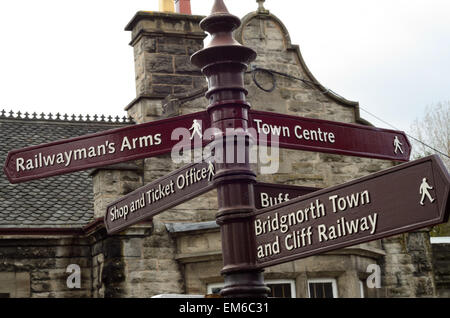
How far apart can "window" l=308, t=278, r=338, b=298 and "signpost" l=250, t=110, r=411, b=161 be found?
6.27 meters

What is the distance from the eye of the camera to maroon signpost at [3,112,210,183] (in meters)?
4.34

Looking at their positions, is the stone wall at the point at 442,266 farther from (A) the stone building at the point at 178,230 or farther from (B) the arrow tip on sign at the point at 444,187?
(B) the arrow tip on sign at the point at 444,187

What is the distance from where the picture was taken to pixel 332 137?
14.5 ft

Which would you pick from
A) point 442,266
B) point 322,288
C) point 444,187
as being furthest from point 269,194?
point 442,266

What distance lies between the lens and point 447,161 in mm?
25359

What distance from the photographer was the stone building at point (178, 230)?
1021cm

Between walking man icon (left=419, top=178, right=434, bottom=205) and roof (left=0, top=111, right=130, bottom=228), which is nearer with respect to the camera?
walking man icon (left=419, top=178, right=434, bottom=205)

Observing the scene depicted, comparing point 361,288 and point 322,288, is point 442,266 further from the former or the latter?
point 322,288

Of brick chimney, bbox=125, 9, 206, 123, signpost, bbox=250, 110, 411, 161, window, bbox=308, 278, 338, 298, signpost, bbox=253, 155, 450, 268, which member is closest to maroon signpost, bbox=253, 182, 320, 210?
signpost, bbox=250, 110, 411, 161

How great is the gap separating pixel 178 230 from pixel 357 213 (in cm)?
694

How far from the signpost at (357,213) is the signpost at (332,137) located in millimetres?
637

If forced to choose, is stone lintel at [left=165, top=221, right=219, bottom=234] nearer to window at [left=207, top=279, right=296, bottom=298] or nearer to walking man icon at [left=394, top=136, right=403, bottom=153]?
window at [left=207, top=279, right=296, bottom=298]

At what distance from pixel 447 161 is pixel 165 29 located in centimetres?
1525

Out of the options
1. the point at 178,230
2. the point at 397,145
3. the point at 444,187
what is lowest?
the point at 444,187
